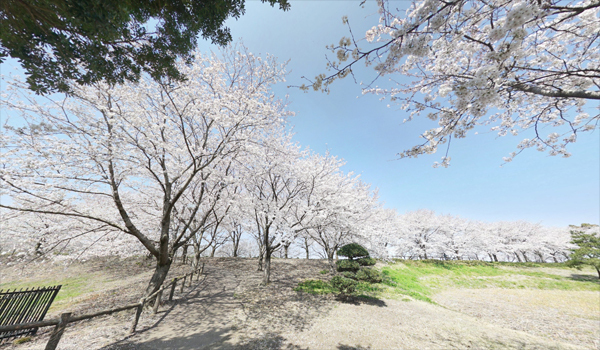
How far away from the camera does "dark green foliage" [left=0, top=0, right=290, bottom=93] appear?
2584mm

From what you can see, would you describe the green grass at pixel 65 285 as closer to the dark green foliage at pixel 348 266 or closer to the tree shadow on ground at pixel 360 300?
the tree shadow on ground at pixel 360 300

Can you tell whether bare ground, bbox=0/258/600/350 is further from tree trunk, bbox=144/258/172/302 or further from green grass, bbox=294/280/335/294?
tree trunk, bbox=144/258/172/302

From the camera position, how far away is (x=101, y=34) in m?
2.83

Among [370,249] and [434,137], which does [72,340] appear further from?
[370,249]

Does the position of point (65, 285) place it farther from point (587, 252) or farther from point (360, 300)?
point (587, 252)

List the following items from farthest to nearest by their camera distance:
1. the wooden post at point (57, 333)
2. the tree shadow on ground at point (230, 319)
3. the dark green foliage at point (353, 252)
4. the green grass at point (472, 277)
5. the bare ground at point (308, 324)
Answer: the green grass at point (472, 277), the dark green foliage at point (353, 252), the bare ground at point (308, 324), the tree shadow on ground at point (230, 319), the wooden post at point (57, 333)

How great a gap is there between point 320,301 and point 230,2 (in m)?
10.4

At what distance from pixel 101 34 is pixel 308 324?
8.42 meters

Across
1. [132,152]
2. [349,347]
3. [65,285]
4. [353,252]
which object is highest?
[132,152]

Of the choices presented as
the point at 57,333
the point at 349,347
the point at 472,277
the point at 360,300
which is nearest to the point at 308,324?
the point at 349,347

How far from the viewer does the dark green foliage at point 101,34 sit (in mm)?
2584

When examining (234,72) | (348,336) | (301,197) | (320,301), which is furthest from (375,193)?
(234,72)

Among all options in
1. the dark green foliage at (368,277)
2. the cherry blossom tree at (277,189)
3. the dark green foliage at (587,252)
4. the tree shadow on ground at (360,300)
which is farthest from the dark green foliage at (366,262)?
the dark green foliage at (587,252)

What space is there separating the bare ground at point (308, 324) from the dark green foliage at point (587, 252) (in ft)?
46.2
